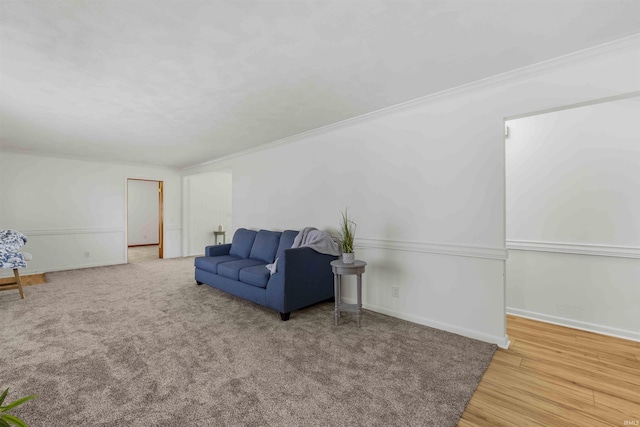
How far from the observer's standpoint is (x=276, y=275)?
313 centimetres

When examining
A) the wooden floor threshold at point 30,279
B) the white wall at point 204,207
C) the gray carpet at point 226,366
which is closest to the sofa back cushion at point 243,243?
the gray carpet at point 226,366

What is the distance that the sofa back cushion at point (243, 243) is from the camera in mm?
4508

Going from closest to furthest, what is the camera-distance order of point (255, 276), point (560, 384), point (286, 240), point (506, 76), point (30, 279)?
1. point (560, 384)
2. point (506, 76)
3. point (255, 276)
4. point (286, 240)
5. point (30, 279)

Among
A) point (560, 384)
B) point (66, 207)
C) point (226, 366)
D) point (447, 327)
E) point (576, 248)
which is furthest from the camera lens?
point (66, 207)

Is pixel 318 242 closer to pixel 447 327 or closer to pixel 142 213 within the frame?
pixel 447 327

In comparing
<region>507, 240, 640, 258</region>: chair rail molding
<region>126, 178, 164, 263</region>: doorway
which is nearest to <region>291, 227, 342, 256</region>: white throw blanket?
<region>507, 240, 640, 258</region>: chair rail molding

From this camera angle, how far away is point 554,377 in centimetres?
206

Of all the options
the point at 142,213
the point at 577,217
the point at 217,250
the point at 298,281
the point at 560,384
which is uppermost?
the point at 142,213

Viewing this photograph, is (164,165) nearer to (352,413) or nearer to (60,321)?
(60,321)

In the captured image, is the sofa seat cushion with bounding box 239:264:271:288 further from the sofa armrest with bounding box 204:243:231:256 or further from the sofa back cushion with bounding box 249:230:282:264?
the sofa armrest with bounding box 204:243:231:256

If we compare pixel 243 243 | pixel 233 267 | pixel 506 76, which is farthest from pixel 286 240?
pixel 506 76

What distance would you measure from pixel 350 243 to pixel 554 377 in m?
1.95

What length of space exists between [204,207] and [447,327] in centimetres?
667

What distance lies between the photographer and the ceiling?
164 cm
